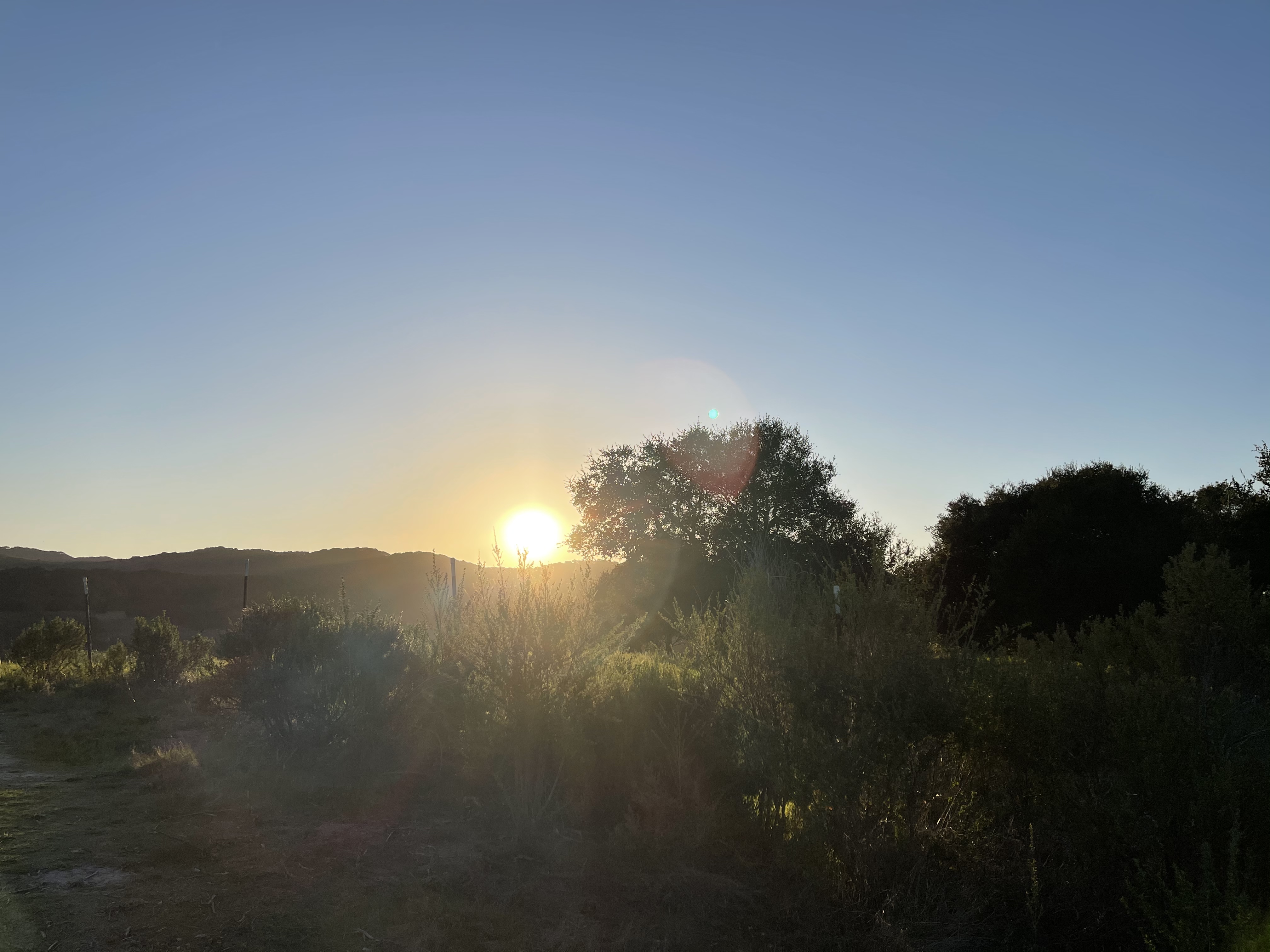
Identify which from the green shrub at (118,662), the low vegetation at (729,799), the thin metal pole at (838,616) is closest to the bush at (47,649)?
the green shrub at (118,662)

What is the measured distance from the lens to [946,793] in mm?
5488

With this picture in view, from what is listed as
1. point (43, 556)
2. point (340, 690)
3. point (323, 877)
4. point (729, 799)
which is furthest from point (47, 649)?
point (43, 556)

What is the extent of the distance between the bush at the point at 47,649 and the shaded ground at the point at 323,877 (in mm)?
12954

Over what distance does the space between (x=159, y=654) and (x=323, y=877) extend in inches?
557

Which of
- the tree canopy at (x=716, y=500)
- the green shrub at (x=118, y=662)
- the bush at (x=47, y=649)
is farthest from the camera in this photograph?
the tree canopy at (x=716, y=500)

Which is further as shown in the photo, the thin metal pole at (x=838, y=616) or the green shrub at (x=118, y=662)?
the green shrub at (x=118, y=662)

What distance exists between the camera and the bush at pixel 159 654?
17.0 meters

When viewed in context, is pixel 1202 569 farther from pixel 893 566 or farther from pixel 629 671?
pixel 629 671

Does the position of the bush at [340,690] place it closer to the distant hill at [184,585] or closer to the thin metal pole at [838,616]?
the thin metal pole at [838,616]

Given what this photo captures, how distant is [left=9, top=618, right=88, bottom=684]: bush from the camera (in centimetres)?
1875

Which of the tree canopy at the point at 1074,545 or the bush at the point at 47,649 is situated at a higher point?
the tree canopy at the point at 1074,545

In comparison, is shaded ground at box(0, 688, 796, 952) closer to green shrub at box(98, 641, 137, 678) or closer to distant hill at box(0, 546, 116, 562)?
green shrub at box(98, 641, 137, 678)

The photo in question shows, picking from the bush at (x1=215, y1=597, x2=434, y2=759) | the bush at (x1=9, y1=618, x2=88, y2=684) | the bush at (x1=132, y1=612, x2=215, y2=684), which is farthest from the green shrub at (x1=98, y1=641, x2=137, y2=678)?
the bush at (x1=215, y1=597, x2=434, y2=759)

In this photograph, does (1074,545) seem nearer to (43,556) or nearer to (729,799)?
(729,799)
